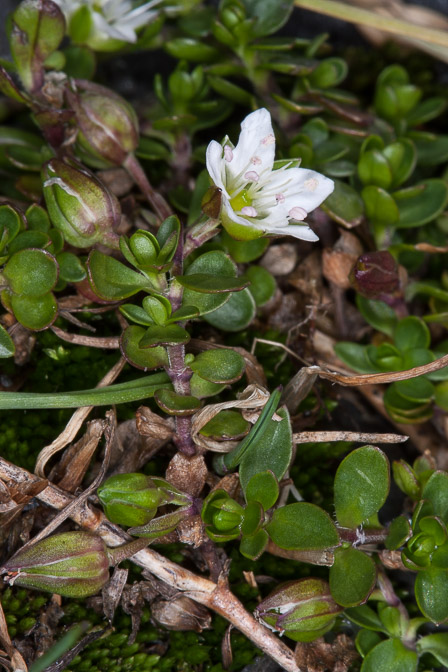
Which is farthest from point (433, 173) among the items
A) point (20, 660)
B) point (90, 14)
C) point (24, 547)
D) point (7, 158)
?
point (20, 660)

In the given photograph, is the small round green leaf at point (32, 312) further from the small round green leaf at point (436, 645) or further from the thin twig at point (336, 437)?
the small round green leaf at point (436, 645)

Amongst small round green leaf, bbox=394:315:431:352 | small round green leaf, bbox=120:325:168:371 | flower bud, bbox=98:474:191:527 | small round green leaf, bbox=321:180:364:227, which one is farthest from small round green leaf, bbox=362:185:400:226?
flower bud, bbox=98:474:191:527

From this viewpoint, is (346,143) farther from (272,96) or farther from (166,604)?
(166,604)

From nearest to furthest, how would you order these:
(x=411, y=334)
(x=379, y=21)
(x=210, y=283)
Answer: (x=210, y=283) → (x=411, y=334) → (x=379, y=21)

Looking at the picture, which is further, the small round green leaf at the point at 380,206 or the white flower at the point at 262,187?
the small round green leaf at the point at 380,206

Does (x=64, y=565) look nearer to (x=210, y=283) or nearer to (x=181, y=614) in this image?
(x=181, y=614)

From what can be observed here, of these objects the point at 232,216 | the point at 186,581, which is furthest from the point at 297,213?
the point at 186,581

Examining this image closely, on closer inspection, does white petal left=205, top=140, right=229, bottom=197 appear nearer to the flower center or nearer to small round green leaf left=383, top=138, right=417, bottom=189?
the flower center

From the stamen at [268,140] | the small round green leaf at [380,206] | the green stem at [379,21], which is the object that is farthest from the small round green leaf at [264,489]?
the green stem at [379,21]
